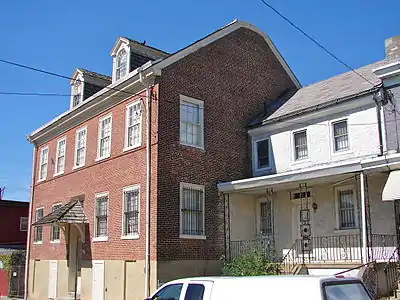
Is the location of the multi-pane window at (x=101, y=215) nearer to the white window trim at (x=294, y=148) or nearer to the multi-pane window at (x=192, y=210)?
the multi-pane window at (x=192, y=210)

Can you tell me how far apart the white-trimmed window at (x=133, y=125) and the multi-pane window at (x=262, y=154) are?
17.8 ft

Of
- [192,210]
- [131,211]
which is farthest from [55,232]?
[192,210]

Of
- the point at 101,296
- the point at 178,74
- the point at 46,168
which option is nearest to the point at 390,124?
the point at 178,74

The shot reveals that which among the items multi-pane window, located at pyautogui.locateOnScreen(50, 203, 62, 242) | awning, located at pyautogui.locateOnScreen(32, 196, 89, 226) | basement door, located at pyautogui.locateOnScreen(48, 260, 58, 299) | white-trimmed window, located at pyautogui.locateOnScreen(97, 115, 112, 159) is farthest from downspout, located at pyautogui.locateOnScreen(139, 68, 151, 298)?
basement door, located at pyautogui.locateOnScreen(48, 260, 58, 299)

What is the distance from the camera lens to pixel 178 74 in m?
19.3

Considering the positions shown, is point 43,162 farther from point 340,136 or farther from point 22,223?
point 340,136

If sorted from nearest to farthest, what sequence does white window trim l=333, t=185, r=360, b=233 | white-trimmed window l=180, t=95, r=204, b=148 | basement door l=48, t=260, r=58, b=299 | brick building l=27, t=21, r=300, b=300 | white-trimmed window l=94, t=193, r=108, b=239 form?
1. white window trim l=333, t=185, r=360, b=233
2. brick building l=27, t=21, r=300, b=300
3. white-trimmed window l=180, t=95, r=204, b=148
4. white-trimmed window l=94, t=193, r=108, b=239
5. basement door l=48, t=260, r=58, b=299

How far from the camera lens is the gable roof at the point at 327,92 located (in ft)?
61.0

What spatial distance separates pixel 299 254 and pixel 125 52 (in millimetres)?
11253

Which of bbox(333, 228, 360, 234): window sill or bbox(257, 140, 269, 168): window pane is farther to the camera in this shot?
bbox(257, 140, 269, 168): window pane

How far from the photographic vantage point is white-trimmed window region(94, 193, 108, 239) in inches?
808

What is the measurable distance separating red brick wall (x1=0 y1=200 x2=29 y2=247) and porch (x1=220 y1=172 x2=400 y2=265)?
22.0 m

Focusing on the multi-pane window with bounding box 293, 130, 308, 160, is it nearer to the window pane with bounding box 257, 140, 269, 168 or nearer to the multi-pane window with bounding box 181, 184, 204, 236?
the window pane with bounding box 257, 140, 269, 168

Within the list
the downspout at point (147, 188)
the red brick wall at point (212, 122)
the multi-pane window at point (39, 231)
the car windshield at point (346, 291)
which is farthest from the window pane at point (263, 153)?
the multi-pane window at point (39, 231)
